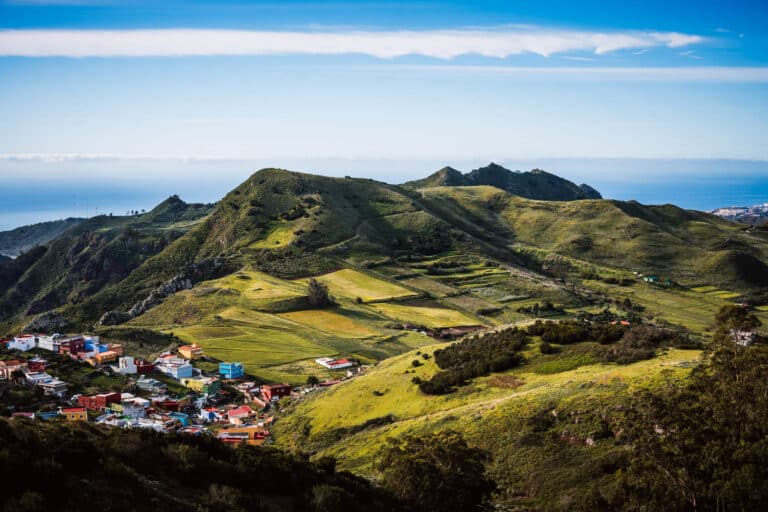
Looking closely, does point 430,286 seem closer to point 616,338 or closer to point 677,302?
point 677,302

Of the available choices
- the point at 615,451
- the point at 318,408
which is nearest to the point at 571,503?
the point at 615,451

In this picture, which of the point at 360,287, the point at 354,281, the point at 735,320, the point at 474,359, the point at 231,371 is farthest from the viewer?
the point at 354,281

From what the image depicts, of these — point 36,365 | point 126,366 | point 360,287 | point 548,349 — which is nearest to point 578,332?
point 548,349

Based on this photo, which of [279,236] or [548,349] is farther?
[279,236]

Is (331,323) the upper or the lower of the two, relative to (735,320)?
lower

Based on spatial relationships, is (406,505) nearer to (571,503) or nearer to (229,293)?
(571,503)

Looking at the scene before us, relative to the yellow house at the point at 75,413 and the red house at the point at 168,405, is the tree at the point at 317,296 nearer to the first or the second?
the red house at the point at 168,405

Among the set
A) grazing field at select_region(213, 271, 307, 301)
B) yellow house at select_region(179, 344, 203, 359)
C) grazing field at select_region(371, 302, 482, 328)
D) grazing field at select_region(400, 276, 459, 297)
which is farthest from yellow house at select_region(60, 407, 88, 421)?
grazing field at select_region(400, 276, 459, 297)
